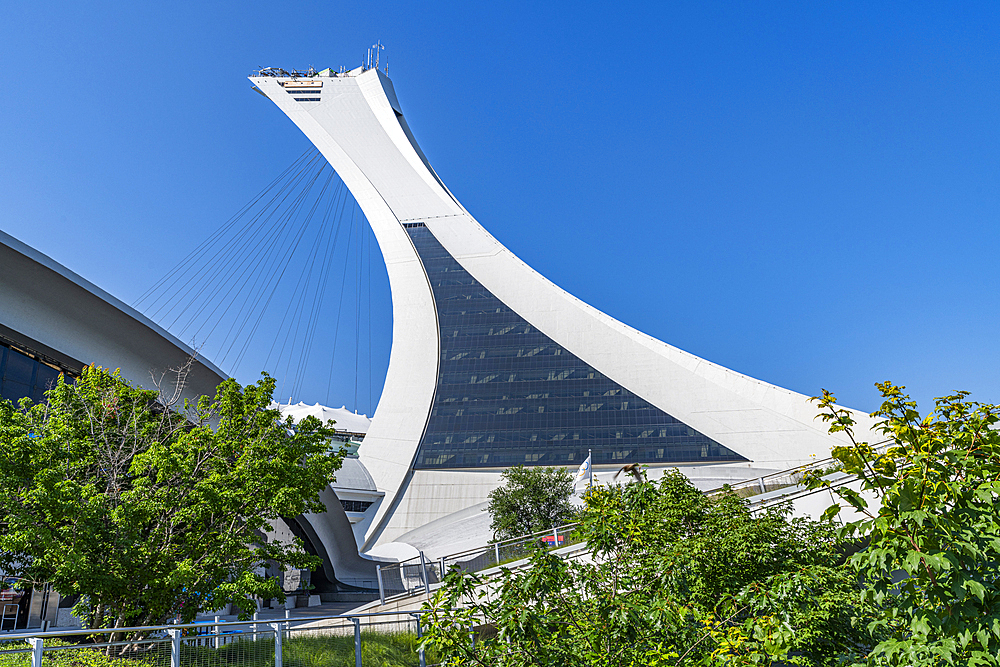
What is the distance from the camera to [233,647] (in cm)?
815

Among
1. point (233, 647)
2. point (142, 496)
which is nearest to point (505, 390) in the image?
point (142, 496)

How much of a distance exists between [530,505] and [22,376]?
70.4 feet

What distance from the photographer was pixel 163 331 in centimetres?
1831

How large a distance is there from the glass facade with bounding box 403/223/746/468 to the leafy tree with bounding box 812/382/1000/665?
34.2 meters

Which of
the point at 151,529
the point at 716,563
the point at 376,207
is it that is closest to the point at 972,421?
the point at 716,563

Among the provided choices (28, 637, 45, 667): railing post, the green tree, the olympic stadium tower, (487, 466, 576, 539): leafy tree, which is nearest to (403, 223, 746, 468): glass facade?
the olympic stadium tower

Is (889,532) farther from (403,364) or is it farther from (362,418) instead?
(362,418)

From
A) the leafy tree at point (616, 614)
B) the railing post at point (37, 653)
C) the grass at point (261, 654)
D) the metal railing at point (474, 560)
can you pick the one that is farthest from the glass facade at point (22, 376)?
the leafy tree at point (616, 614)

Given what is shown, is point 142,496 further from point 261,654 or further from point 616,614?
point 616,614

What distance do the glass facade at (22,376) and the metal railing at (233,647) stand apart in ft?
22.2

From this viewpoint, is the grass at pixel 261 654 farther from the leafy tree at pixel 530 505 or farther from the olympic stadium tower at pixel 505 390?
the olympic stadium tower at pixel 505 390

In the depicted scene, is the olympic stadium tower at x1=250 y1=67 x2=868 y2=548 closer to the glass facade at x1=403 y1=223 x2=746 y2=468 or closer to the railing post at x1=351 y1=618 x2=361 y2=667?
the glass facade at x1=403 y1=223 x2=746 y2=468

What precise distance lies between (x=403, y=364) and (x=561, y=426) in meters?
12.2

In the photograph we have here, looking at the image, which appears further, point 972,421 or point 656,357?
point 656,357
